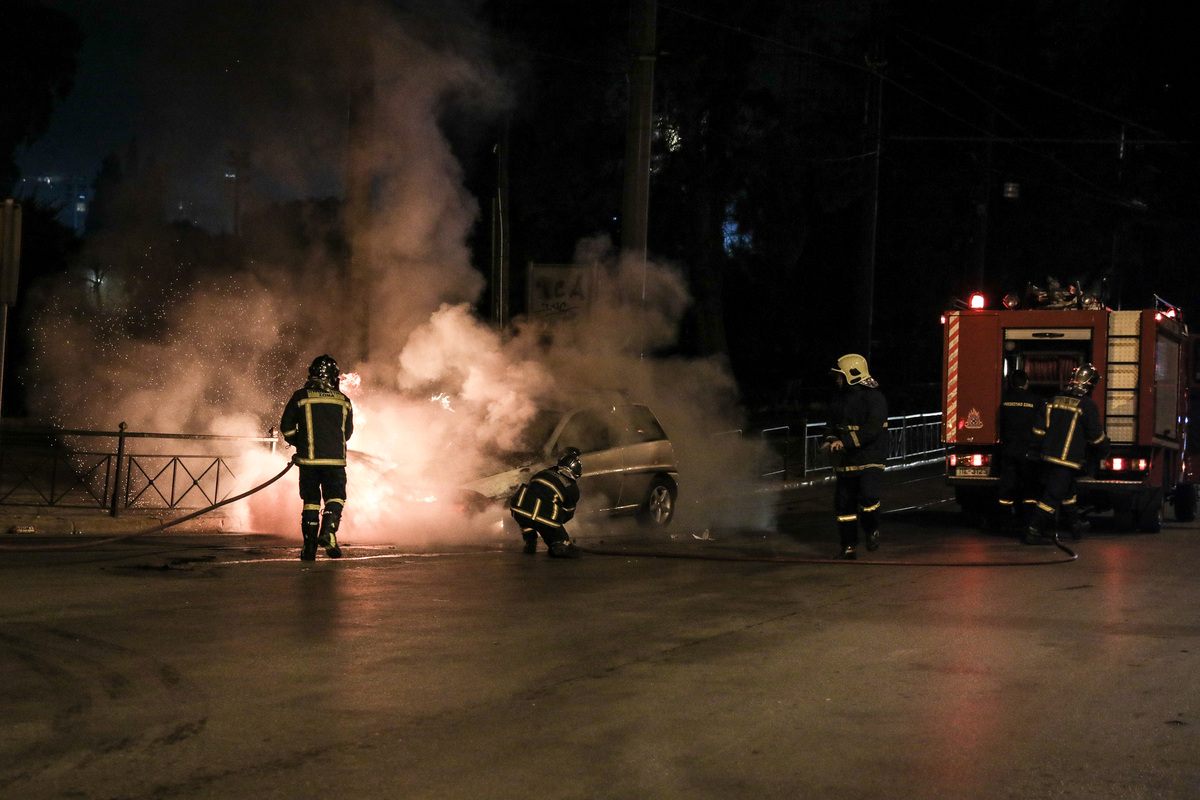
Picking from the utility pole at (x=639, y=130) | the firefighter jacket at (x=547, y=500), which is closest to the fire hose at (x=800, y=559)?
the firefighter jacket at (x=547, y=500)

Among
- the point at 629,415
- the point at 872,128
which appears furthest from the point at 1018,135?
the point at 629,415

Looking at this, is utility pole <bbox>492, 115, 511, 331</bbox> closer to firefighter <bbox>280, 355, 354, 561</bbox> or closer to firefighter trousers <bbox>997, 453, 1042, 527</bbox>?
firefighter <bbox>280, 355, 354, 561</bbox>

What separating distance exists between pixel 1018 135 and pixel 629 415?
84.3 feet

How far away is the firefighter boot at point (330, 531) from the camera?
35.2 feet

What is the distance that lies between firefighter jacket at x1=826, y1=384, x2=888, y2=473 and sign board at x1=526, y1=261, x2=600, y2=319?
A: 4.85 m

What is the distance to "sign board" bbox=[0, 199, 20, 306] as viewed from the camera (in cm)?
1102

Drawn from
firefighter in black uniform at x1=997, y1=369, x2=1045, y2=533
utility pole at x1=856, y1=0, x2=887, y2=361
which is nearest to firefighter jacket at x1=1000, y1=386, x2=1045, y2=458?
firefighter in black uniform at x1=997, y1=369, x2=1045, y2=533

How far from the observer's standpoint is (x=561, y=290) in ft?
51.1

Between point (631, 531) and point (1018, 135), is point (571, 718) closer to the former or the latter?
point (631, 531)

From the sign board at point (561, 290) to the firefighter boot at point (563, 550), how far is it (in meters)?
4.85

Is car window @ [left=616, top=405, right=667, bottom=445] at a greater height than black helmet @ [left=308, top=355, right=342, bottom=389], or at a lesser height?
lesser

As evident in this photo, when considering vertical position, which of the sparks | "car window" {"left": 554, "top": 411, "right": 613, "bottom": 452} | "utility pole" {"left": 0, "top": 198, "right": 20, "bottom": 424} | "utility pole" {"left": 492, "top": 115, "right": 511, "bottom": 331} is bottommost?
"car window" {"left": 554, "top": 411, "right": 613, "bottom": 452}

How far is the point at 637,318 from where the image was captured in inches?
630

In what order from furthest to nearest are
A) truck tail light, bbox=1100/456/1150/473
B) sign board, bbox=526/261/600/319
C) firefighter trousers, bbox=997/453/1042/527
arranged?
sign board, bbox=526/261/600/319 → truck tail light, bbox=1100/456/1150/473 → firefighter trousers, bbox=997/453/1042/527
